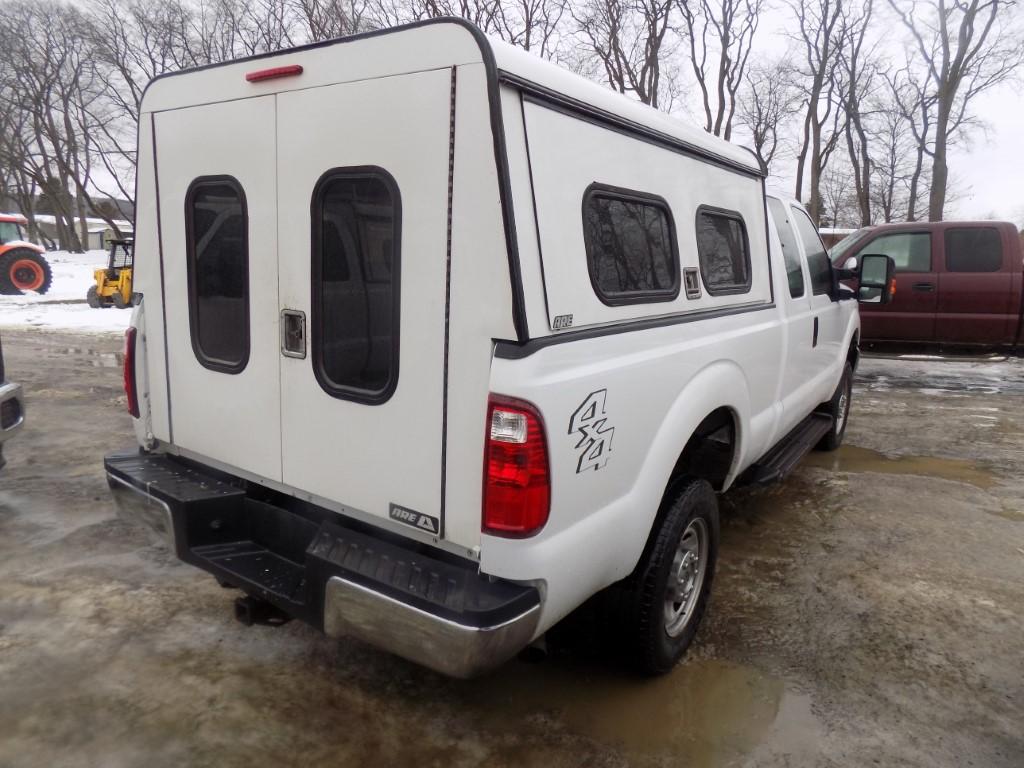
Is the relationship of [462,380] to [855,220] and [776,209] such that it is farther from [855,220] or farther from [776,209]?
[855,220]

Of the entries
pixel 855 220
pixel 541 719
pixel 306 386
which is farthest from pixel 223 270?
pixel 855 220

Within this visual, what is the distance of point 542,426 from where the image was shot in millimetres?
2107

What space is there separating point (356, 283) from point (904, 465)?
16.8 ft

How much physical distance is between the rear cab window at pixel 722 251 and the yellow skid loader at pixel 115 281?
44.7 ft

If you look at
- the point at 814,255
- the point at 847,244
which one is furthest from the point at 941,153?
the point at 814,255

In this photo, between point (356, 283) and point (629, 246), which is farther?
point (629, 246)

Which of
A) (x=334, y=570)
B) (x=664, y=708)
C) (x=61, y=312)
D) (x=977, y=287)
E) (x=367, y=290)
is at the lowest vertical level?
(x=664, y=708)

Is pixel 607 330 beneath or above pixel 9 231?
beneath

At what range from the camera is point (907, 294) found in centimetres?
949

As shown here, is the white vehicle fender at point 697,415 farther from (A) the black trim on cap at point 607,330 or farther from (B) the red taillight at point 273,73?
(B) the red taillight at point 273,73

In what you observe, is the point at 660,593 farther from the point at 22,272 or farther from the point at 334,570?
the point at 22,272

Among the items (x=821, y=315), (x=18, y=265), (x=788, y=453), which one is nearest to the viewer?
(x=788, y=453)

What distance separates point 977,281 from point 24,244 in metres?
20.4

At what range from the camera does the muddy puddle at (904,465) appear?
5.69 metres
